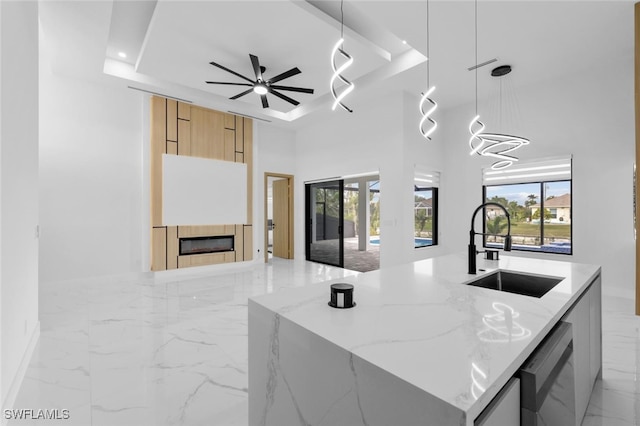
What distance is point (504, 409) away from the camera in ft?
2.64

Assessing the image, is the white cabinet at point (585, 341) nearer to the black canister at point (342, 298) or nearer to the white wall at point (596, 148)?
the black canister at point (342, 298)

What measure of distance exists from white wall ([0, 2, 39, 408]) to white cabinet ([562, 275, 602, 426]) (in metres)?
3.27

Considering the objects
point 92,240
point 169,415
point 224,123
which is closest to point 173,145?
point 224,123

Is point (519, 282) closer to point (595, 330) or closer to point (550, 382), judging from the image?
point (595, 330)

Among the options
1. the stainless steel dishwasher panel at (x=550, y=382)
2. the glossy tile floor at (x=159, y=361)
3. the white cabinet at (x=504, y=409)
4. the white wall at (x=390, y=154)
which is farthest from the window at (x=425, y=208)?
the white cabinet at (x=504, y=409)

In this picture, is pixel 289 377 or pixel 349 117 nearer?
pixel 289 377

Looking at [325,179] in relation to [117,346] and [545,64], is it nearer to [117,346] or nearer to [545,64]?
[545,64]

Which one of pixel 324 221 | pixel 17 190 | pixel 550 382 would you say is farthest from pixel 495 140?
pixel 17 190

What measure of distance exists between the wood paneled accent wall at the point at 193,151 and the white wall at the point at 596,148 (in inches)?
219

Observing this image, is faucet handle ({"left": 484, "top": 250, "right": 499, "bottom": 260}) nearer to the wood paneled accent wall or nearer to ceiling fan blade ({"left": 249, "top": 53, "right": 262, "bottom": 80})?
ceiling fan blade ({"left": 249, "top": 53, "right": 262, "bottom": 80})

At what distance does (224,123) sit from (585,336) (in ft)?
21.4

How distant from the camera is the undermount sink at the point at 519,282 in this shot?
1.90m

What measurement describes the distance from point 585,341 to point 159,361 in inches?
120

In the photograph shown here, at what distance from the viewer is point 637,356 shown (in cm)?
261
